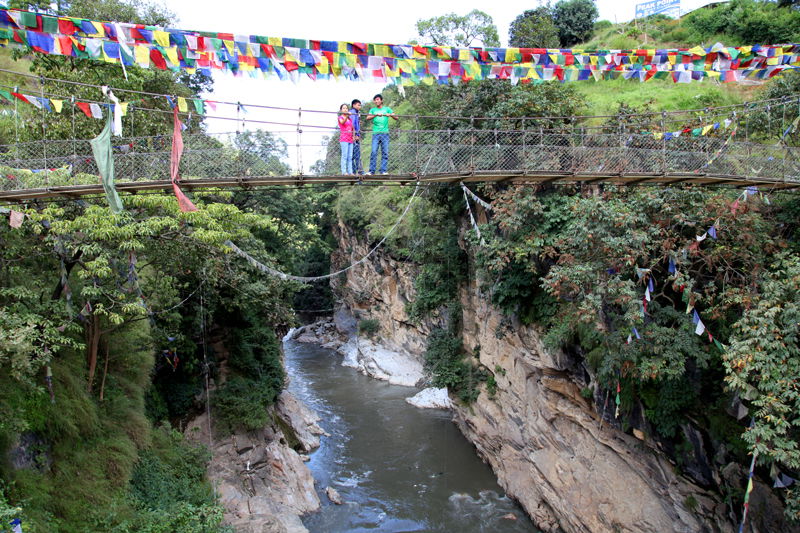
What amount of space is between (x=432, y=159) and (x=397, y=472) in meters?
9.46

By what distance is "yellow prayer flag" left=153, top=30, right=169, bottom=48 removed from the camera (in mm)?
6918

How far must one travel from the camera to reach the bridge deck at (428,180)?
21.6ft

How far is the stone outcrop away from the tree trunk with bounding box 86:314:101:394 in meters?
3.47

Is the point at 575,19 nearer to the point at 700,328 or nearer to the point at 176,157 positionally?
the point at 700,328

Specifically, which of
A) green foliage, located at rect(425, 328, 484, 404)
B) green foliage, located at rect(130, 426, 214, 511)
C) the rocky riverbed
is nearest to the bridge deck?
green foliage, located at rect(130, 426, 214, 511)

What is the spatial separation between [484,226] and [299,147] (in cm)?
524

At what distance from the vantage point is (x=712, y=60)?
886 cm

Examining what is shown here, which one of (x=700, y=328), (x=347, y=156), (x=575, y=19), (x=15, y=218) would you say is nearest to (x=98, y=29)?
(x=15, y=218)

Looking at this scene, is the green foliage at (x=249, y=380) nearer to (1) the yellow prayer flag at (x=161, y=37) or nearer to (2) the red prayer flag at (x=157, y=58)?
(2) the red prayer flag at (x=157, y=58)

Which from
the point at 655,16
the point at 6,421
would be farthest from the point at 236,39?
the point at 655,16

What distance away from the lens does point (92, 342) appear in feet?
27.6

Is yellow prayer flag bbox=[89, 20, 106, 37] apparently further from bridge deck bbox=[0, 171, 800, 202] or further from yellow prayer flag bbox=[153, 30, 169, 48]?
bridge deck bbox=[0, 171, 800, 202]

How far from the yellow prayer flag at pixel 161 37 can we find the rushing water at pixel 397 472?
394 inches

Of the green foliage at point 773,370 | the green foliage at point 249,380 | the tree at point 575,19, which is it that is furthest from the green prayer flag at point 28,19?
the tree at point 575,19
